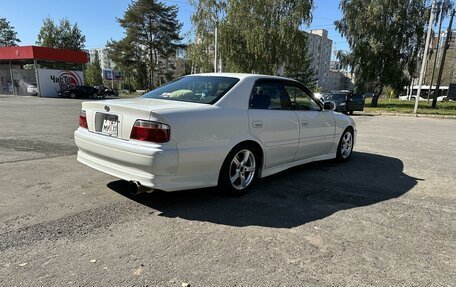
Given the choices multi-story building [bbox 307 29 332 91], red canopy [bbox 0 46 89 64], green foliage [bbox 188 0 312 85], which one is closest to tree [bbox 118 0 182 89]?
red canopy [bbox 0 46 89 64]

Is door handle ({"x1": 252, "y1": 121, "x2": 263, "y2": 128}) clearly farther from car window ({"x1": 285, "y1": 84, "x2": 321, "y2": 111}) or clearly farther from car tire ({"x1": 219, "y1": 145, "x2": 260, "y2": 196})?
car window ({"x1": 285, "y1": 84, "x2": 321, "y2": 111})

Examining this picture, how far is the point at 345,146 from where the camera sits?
695 centimetres

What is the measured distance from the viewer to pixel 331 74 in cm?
14662

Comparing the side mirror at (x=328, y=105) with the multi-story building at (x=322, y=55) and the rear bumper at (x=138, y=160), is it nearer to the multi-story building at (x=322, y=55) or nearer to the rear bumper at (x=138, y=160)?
the rear bumper at (x=138, y=160)

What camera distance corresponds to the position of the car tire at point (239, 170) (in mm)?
4391

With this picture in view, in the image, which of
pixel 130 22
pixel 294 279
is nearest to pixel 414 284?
pixel 294 279

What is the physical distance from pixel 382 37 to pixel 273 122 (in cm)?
2837

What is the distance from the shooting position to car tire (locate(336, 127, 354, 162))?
678 centimetres

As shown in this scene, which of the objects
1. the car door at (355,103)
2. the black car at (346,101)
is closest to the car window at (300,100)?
the black car at (346,101)

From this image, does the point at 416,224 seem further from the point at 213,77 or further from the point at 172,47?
A: the point at 172,47

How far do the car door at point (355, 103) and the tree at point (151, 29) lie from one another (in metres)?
41.3

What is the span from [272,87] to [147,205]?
95.0 inches

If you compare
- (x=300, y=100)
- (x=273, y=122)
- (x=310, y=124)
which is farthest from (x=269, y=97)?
(x=310, y=124)

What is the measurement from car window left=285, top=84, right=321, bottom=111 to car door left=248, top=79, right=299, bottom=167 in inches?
6.0
